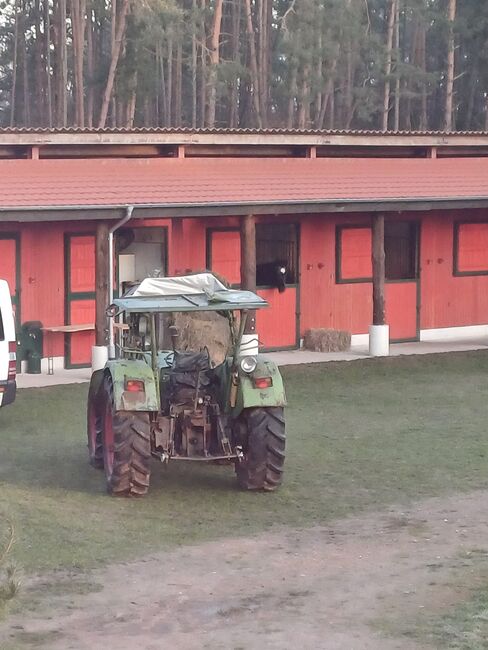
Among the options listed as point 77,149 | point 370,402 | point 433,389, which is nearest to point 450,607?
point 370,402

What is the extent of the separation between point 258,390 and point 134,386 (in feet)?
3.61

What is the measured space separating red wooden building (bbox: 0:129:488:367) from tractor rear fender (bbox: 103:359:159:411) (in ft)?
23.7

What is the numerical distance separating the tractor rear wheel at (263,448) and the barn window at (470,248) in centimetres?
1383

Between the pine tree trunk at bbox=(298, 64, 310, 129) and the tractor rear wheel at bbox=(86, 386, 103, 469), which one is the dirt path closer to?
the tractor rear wheel at bbox=(86, 386, 103, 469)

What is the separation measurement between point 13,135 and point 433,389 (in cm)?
792

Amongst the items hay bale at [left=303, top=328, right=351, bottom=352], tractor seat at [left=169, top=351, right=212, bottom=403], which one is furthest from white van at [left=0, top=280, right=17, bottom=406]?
hay bale at [left=303, top=328, right=351, bottom=352]

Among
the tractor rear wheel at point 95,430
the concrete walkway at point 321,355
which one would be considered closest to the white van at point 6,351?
the tractor rear wheel at point 95,430

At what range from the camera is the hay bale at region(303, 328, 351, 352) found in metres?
22.5

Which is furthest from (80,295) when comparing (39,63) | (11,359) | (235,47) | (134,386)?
(39,63)

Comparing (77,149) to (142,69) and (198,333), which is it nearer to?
(198,333)

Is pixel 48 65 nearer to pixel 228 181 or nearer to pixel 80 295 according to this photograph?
pixel 228 181

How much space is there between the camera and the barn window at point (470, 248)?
24609 millimetres

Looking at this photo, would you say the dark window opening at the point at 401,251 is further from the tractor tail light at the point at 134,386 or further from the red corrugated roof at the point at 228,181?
the tractor tail light at the point at 134,386

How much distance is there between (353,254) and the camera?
77.2 ft
